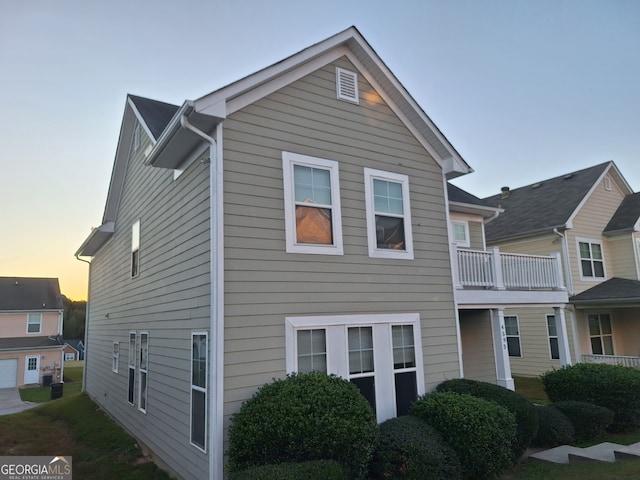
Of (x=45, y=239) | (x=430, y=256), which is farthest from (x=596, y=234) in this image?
(x=45, y=239)

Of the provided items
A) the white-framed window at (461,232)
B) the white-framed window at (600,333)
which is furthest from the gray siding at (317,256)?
the white-framed window at (600,333)

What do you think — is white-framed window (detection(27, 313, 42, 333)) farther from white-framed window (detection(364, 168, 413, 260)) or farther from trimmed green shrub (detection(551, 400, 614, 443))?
trimmed green shrub (detection(551, 400, 614, 443))

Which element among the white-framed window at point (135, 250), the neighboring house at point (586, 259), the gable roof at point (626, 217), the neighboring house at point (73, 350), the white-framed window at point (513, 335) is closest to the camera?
the white-framed window at point (135, 250)

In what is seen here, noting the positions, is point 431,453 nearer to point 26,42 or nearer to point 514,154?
point 26,42

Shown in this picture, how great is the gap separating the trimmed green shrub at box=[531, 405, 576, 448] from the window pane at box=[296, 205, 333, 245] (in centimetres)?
534

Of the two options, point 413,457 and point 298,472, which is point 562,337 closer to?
point 413,457

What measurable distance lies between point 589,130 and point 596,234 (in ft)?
14.3

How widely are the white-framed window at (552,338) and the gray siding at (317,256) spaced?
10.7 m

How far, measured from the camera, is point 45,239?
63.8ft

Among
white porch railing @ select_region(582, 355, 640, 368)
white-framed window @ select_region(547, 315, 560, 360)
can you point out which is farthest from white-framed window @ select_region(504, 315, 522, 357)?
white porch railing @ select_region(582, 355, 640, 368)

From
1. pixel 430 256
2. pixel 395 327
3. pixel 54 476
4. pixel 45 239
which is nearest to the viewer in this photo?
pixel 54 476

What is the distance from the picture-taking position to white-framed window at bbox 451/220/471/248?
13.3 m

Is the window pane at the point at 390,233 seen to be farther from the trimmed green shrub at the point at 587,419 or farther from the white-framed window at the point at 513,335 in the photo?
the white-framed window at the point at 513,335

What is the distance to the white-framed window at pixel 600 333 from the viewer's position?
17688 millimetres
